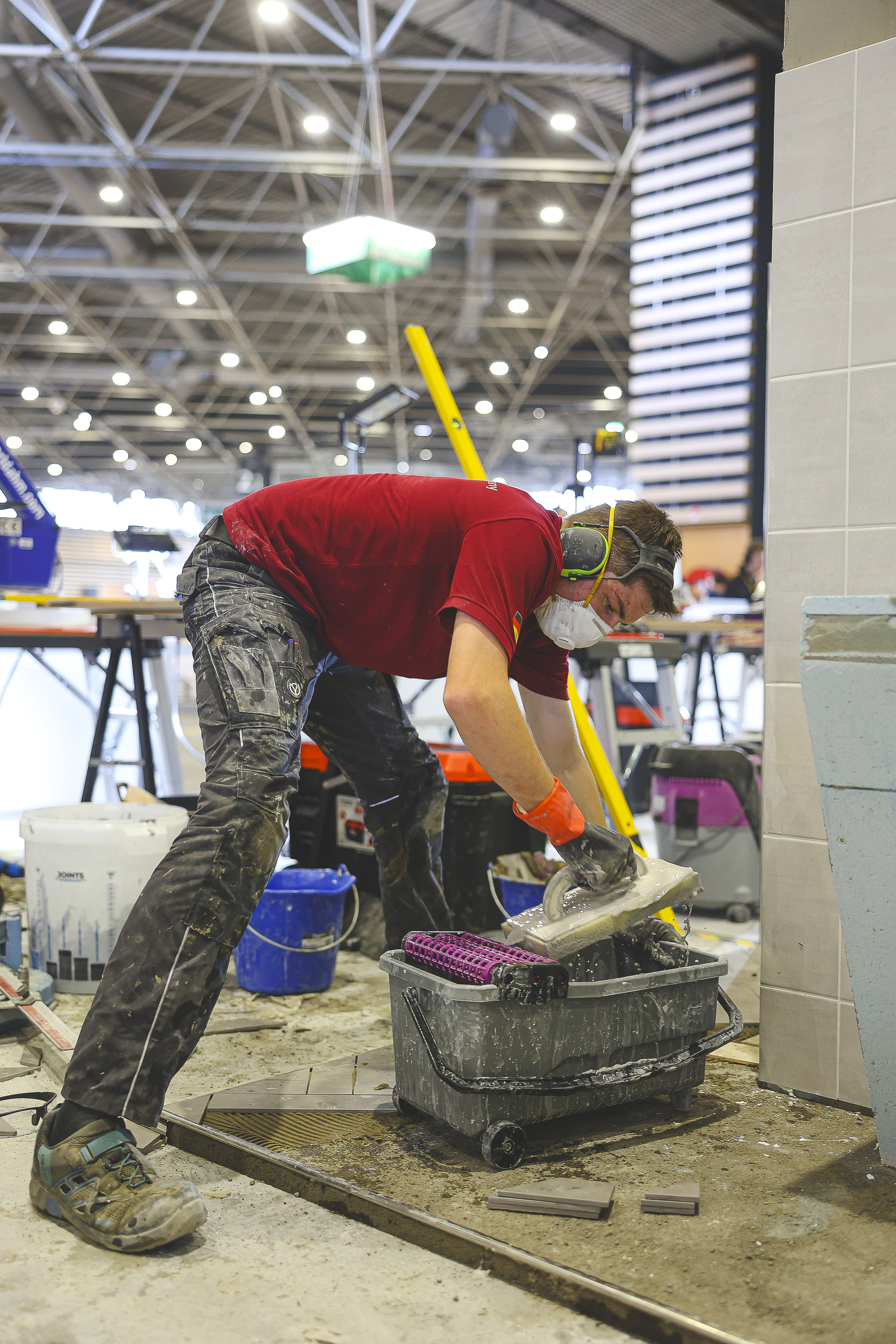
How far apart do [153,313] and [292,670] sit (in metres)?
14.3

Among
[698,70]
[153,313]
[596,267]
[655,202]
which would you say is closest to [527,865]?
[655,202]

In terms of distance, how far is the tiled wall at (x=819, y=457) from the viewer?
1.95m

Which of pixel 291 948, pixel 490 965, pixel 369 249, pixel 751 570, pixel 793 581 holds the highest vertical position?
pixel 369 249

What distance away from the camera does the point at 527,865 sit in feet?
10.2

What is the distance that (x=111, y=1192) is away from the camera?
1.44 m

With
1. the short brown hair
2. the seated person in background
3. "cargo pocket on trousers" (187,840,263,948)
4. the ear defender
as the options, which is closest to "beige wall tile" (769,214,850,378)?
the short brown hair

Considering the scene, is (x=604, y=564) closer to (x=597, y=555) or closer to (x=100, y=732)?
(x=597, y=555)

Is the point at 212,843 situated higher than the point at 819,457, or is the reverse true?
the point at 819,457

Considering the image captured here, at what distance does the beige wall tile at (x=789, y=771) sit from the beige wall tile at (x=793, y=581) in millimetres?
51

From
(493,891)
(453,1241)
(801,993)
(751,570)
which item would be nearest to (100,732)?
(493,891)

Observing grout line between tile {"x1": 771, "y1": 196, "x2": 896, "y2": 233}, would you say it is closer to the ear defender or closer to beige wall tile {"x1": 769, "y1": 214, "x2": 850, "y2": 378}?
beige wall tile {"x1": 769, "y1": 214, "x2": 850, "y2": 378}

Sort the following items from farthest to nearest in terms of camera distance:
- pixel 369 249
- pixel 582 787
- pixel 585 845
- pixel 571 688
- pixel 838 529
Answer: pixel 369 249, pixel 571 688, pixel 582 787, pixel 838 529, pixel 585 845

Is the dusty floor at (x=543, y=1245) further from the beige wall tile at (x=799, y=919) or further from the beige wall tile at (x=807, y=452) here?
the beige wall tile at (x=807, y=452)

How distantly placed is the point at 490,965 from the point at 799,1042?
740 mm
